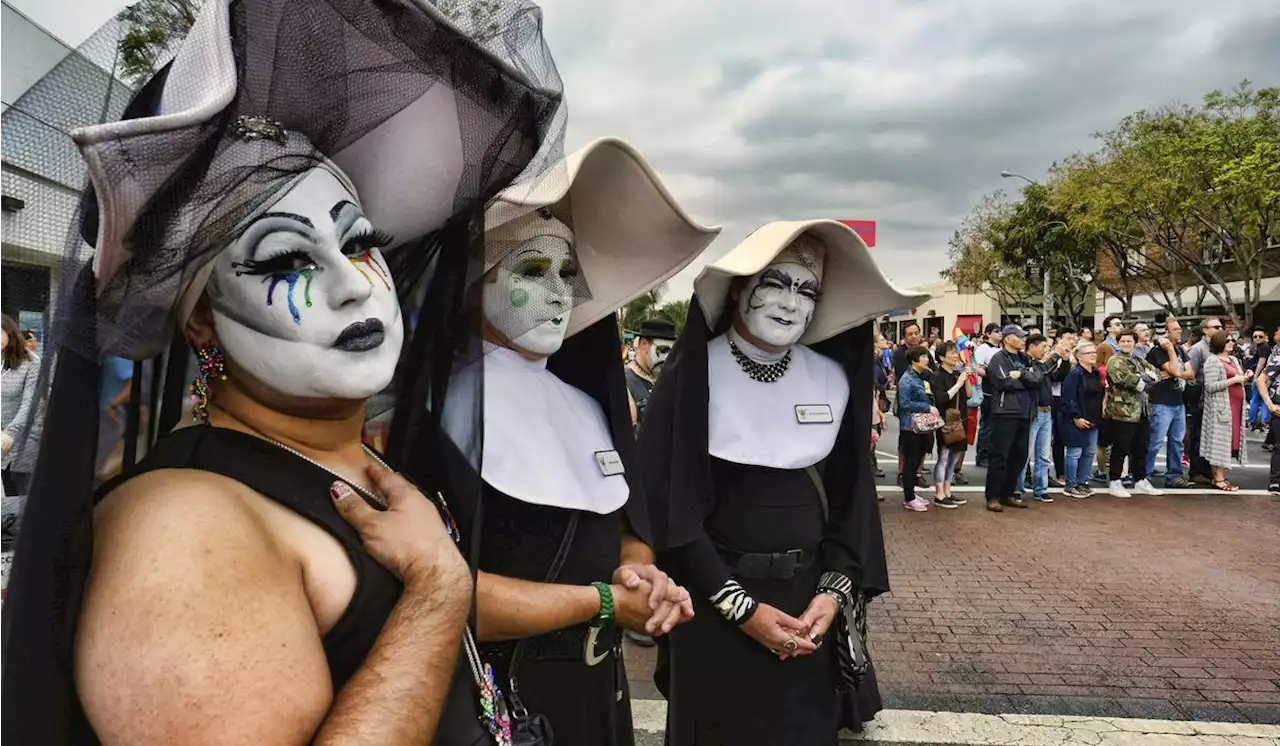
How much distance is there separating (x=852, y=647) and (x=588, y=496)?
1.15m

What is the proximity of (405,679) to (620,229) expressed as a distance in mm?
1441

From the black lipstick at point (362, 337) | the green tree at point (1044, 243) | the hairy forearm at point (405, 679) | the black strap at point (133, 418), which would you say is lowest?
the hairy forearm at point (405, 679)

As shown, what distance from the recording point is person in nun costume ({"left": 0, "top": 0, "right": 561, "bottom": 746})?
0.81 m

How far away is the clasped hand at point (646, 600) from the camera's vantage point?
5.89 feet

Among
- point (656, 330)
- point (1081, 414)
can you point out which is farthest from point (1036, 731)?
point (1081, 414)

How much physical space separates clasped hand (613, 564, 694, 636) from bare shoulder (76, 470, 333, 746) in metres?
0.94

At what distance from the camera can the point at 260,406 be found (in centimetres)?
111

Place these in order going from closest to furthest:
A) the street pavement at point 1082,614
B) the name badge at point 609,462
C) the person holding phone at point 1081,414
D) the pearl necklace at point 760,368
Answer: the name badge at point 609,462 → the pearl necklace at point 760,368 → the street pavement at point 1082,614 → the person holding phone at point 1081,414

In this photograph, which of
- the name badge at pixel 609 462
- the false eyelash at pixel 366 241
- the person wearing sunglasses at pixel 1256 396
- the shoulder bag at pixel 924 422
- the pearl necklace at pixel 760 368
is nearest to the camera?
the false eyelash at pixel 366 241

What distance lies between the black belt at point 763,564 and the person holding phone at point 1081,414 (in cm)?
717

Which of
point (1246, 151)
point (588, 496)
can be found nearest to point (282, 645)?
point (588, 496)

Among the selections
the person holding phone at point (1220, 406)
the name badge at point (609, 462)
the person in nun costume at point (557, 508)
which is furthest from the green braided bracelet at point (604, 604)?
the person holding phone at point (1220, 406)

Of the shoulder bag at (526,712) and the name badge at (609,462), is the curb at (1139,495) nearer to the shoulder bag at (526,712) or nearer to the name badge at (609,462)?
the name badge at (609,462)

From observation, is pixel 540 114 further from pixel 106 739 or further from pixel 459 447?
pixel 106 739
